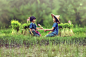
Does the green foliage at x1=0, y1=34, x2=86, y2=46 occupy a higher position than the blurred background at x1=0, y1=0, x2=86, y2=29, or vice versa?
the blurred background at x1=0, y1=0, x2=86, y2=29

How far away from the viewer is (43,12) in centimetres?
1251

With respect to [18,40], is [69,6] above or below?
above

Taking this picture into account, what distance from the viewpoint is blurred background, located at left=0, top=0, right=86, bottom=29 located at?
489 inches

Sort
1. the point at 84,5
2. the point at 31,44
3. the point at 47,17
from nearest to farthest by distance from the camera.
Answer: the point at 31,44 → the point at 47,17 → the point at 84,5

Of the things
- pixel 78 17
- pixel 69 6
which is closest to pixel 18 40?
pixel 69 6

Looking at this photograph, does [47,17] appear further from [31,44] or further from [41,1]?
[31,44]

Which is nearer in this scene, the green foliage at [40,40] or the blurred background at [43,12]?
the green foliage at [40,40]

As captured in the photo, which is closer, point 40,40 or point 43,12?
point 40,40

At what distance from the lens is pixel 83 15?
42.2ft

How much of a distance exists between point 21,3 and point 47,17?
3.40 metres

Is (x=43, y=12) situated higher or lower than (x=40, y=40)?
higher

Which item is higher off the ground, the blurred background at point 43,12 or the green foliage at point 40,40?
the blurred background at point 43,12

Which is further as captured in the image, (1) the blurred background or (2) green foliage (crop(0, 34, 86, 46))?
(1) the blurred background

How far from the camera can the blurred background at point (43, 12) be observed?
1241 centimetres
